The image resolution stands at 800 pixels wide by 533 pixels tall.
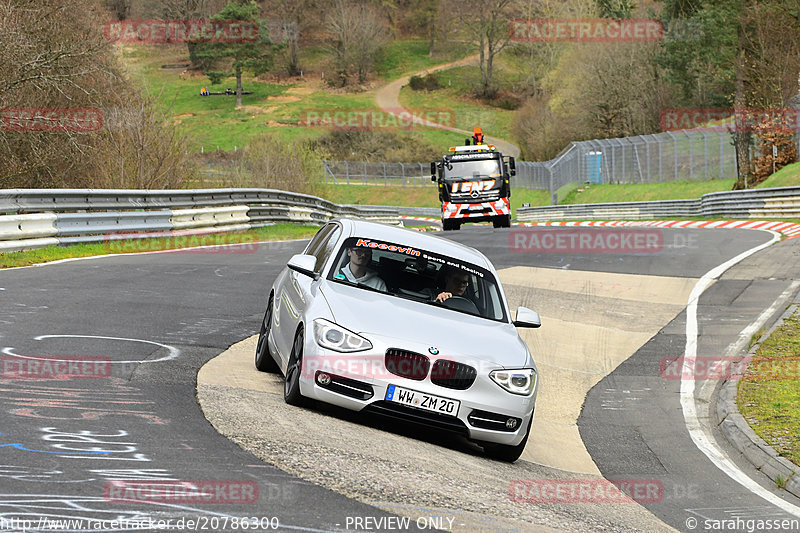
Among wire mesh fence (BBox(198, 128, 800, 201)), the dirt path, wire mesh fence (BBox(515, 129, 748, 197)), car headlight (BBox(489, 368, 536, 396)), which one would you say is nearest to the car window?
car headlight (BBox(489, 368, 536, 396))

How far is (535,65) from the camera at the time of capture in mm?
107875

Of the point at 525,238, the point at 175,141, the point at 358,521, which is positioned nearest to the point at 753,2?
the point at 525,238

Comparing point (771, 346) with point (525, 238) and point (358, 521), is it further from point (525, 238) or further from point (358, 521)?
point (525, 238)

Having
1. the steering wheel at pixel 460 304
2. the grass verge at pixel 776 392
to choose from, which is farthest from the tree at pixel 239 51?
the steering wheel at pixel 460 304

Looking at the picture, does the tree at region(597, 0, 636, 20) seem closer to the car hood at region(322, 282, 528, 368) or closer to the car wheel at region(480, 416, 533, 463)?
the car hood at region(322, 282, 528, 368)

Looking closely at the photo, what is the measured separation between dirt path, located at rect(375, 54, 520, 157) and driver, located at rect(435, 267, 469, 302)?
97730mm

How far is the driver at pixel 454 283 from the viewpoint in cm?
868

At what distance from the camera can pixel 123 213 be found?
834 inches

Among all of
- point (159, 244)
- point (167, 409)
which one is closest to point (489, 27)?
point (159, 244)

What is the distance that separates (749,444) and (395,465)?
3.87 metres

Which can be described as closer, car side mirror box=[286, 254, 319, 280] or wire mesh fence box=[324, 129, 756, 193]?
car side mirror box=[286, 254, 319, 280]

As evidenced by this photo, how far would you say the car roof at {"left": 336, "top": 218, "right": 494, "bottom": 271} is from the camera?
8.99 m

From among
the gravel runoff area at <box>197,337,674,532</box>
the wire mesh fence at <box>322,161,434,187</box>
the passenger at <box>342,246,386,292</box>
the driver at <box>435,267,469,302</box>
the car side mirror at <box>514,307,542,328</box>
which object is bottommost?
the wire mesh fence at <box>322,161,434,187</box>

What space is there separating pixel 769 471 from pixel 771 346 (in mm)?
5047
